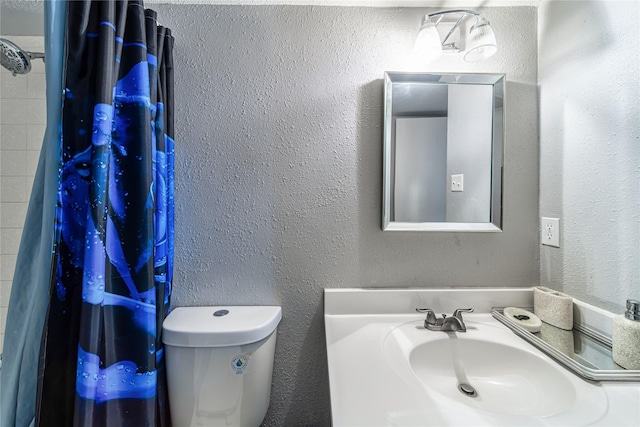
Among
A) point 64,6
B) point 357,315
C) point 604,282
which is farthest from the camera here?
point 357,315

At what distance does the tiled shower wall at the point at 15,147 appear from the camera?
3.80ft

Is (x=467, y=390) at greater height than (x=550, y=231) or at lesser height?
lesser

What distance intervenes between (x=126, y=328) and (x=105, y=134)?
54 centimetres

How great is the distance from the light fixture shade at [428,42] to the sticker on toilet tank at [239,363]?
1181 millimetres

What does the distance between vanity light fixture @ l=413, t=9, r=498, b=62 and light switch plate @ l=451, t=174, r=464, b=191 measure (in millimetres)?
424

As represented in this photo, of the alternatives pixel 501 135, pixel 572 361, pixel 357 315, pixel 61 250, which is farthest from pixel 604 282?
pixel 61 250

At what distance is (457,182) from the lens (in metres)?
1.02

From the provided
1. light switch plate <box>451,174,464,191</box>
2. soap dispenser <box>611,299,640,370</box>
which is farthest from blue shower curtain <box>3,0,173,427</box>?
soap dispenser <box>611,299,640,370</box>

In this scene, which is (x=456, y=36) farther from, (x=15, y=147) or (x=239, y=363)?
(x=15, y=147)

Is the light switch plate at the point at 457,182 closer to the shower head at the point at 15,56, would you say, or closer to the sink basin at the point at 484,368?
the sink basin at the point at 484,368

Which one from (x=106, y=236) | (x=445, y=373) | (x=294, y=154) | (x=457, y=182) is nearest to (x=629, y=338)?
(x=445, y=373)

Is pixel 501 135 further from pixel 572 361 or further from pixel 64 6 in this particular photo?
pixel 64 6

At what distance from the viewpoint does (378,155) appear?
40.1 inches

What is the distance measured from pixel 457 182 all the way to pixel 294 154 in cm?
62
